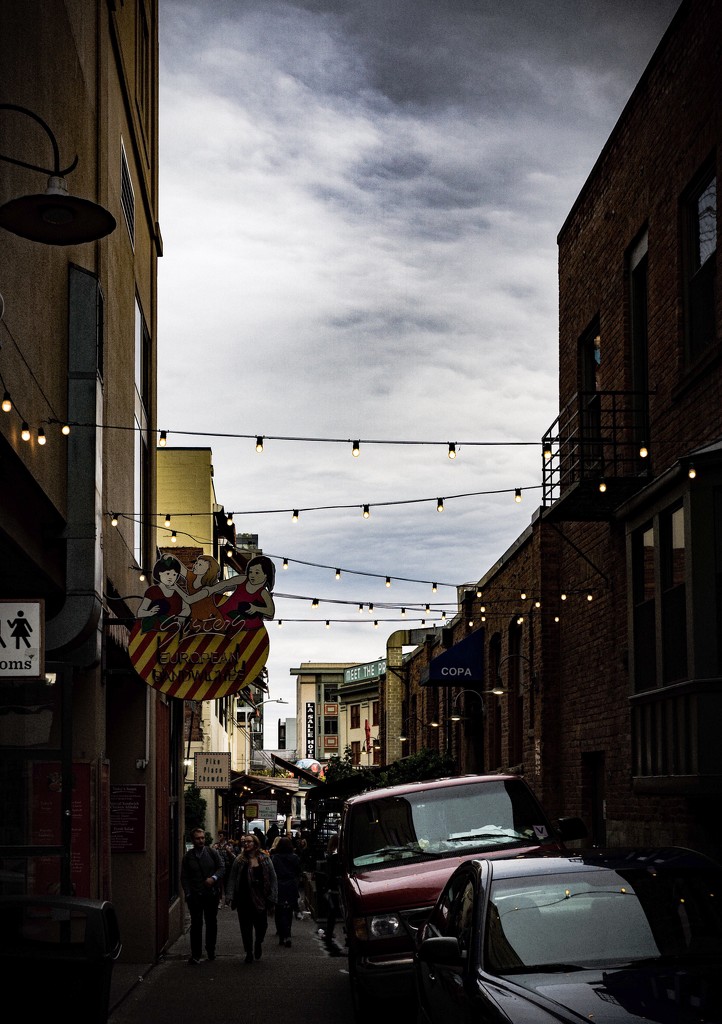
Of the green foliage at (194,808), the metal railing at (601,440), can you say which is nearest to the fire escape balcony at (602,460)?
the metal railing at (601,440)

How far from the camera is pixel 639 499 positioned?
1557 cm

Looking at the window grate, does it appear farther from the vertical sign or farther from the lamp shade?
the vertical sign

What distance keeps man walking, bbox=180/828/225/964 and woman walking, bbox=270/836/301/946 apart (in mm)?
2831

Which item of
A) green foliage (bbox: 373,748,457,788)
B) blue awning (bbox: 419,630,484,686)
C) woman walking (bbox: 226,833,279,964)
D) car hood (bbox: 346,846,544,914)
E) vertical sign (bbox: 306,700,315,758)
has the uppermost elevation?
blue awning (bbox: 419,630,484,686)

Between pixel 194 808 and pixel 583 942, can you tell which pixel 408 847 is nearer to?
pixel 583 942

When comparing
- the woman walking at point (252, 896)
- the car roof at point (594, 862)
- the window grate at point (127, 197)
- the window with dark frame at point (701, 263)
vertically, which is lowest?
the woman walking at point (252, 896)

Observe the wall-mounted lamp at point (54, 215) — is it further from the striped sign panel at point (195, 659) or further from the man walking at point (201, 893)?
the man walking at point (201, 893)

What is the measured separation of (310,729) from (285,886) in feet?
287

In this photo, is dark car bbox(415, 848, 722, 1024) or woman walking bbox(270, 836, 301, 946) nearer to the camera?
dark car bbox(415, 848, 722, 1024)

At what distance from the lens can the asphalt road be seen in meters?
13.3

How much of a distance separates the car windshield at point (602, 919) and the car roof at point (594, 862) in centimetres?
5

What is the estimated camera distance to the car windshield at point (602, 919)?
6.71 meters

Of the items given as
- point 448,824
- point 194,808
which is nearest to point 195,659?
point 448,824

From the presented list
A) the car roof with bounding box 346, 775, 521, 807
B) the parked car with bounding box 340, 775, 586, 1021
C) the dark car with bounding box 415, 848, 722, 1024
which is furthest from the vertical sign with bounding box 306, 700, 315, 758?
the dark car with bounding box 415, 848, 722, 1024
